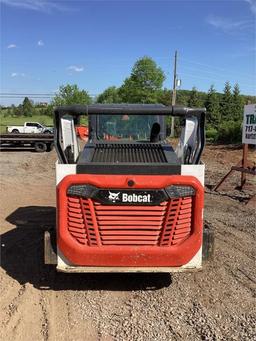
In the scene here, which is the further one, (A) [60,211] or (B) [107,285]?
(B) [107,285]

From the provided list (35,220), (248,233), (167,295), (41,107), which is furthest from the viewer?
(41,107)

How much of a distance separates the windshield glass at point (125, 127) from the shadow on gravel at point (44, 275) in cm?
162

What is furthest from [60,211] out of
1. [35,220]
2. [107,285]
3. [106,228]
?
[35,220]

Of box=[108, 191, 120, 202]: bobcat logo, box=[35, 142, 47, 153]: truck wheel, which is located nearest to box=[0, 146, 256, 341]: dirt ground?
box=[108, 191, 120, 202]: bobcat logo

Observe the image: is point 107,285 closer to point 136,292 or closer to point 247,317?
point 136,292

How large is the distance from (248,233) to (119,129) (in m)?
2.80

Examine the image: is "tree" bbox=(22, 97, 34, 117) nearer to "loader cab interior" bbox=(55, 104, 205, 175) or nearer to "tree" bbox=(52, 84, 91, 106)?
"tree" bbox=(52, 84, 91, 106)

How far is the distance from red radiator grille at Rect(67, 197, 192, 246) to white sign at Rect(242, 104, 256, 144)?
25.3ft

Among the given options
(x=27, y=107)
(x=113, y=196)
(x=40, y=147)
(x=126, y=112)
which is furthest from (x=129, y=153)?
(x=27, y=107)

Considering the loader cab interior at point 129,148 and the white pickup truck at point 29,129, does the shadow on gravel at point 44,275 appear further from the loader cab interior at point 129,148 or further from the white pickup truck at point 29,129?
the white pickup truck at point 29,129

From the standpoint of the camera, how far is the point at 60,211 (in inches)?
186

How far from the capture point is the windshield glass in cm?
670

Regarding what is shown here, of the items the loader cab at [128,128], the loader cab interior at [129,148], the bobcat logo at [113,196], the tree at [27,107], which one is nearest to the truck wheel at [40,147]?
the loader cab at [128,128]

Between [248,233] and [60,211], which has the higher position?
[60,211]
